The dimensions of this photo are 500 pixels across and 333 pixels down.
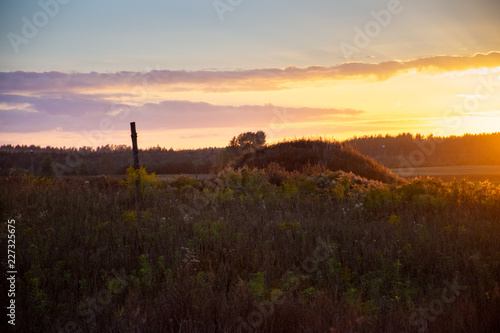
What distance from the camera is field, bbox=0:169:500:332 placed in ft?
15.1

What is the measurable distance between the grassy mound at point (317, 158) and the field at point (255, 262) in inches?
433

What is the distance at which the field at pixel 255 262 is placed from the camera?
4617 mm

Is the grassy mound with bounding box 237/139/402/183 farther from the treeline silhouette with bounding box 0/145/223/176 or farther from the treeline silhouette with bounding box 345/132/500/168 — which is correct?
the treeline silhouette with bounding box 345/132/500/168

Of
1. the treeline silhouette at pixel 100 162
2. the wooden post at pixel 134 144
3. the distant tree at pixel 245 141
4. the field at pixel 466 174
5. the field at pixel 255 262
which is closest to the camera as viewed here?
the field at pixel 255 262

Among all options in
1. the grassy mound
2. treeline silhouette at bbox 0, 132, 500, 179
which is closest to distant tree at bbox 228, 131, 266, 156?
treeline silhouette at bbox 0, 132, 500, 179

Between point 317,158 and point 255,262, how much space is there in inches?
765

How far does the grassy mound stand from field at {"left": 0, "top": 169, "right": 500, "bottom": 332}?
11.0m

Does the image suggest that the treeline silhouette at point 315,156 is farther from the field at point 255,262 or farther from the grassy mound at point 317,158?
the field at point 255,262

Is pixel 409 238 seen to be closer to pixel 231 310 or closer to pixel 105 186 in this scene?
pixel 231 310

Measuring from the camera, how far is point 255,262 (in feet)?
22.1

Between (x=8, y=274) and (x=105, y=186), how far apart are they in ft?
35.2

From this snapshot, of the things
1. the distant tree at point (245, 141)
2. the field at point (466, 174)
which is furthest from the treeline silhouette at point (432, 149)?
the distant tree at point (245, 141)

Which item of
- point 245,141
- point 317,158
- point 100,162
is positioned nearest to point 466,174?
point 317,158

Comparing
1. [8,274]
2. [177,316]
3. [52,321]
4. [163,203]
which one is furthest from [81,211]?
[177,316]
